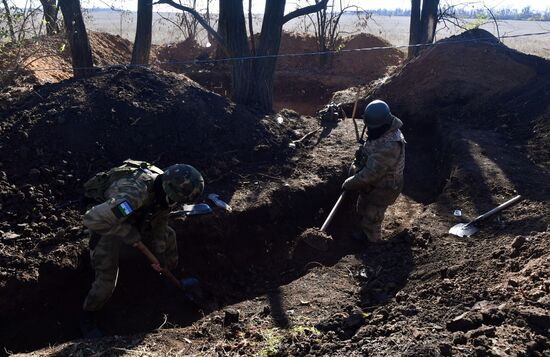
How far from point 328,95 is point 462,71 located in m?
4.96

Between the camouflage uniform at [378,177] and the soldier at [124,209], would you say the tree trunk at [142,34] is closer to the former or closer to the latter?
the camouflage uniform at [378,177]

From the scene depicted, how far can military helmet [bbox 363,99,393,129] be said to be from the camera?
18.7ft

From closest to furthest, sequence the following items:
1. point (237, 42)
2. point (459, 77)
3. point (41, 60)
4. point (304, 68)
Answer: point (237, 42) → point (459, 77) → point (41, 60) → point (304, 68)

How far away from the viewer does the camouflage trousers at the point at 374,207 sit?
6.08m

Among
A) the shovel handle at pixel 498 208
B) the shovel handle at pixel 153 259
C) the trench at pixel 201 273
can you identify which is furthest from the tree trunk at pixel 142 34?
the shovel handle at pixel 498 208

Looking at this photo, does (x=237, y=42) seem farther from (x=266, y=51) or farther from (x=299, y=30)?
(x=299, y=30)

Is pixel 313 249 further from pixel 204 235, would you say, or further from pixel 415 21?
pixel 415 21

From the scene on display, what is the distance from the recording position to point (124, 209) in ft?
13.6

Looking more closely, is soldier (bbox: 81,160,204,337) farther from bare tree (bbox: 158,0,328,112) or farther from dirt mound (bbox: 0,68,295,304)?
bare tree (bbox: 158,0,328,112)

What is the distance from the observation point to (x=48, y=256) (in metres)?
5.03

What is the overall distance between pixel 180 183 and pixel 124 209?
1.72 feet

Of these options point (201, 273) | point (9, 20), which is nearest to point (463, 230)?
point (201, 273)

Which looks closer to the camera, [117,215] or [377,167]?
[117,215]

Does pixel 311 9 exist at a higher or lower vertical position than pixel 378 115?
higher
